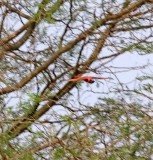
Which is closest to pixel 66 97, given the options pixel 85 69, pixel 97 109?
pixel 85 69

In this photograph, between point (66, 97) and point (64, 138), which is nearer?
point (64, 138)

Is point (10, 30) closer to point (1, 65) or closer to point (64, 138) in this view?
point (1, 65)

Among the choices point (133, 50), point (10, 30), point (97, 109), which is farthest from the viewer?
point (10, 30)

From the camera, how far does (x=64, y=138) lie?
197cm

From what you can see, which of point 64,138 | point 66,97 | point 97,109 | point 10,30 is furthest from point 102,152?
point 10,30

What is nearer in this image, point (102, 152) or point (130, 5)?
point (102, 152)

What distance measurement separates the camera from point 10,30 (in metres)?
2.74

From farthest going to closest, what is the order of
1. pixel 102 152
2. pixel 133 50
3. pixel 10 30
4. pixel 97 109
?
pixel 10 30 → pixel 133 50 → pixel 97 109 → pixel 102 152

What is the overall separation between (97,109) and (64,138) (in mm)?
385

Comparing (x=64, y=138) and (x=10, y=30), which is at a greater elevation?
(x=10, y=30)

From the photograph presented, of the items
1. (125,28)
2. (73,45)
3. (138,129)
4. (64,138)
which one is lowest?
(64,138)

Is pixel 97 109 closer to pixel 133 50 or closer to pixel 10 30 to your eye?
pixel 133 50

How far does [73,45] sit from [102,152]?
779 millimetres

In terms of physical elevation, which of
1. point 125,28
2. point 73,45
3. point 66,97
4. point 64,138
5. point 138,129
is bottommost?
point 64,138
